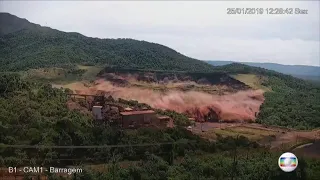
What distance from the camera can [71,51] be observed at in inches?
1256

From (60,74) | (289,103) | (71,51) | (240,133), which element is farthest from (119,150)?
(71,51)

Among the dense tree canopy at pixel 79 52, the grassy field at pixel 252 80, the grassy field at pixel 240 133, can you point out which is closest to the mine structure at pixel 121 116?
the grassy field at pixel 240 133

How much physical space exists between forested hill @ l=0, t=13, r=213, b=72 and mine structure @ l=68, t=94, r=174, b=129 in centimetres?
687

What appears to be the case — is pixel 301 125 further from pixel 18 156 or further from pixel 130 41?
pixel 130 41

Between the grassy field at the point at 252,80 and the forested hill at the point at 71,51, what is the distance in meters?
2.75

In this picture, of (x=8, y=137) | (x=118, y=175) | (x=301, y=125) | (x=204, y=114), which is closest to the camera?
(x=118, y=175)

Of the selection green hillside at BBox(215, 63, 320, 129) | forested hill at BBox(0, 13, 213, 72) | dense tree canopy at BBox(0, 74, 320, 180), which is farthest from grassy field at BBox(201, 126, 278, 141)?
forested hill at BBox(0, 13, 213, 72)

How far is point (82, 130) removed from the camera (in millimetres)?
15281

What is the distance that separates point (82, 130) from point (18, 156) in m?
2.77

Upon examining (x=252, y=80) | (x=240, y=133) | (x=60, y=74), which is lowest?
(x=240, y=133)

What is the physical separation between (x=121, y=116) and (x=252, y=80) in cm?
1412

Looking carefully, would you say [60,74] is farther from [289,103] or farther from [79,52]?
[289,103]

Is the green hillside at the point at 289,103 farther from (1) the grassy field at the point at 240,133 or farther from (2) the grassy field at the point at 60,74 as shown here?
(2) the grassy field at the point at 60,74

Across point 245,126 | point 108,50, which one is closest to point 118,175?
point 245,126
